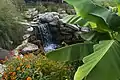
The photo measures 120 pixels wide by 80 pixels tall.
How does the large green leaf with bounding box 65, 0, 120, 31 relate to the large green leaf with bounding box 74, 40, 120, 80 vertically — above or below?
above

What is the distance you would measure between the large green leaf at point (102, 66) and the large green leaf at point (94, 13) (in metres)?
0.48

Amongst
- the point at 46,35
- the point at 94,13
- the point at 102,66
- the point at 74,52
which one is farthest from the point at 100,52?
the point at 46,35

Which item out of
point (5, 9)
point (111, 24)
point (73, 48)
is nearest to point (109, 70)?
point (111, 24)

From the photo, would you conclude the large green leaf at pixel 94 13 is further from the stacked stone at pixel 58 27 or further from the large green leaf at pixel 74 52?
the stacked stone at pixel 58 27

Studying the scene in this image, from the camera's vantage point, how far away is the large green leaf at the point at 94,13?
3.43m

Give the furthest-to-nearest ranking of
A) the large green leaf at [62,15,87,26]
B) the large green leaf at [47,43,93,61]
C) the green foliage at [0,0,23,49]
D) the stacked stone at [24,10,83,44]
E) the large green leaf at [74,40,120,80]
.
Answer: the stacked stone at [24,10,83,44] < the green foliage at [0,0,23,49] < the large green leaf at [62,15,87,26] < the large green leaf at [47,43,93,61] < the large green leaf at [74,40,120,80]

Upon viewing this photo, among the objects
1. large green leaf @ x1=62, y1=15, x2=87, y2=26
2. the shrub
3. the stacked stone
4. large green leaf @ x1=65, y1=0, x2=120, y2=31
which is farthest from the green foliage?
large green leaf @ x1=65, y1=0, x2=120, y2=31

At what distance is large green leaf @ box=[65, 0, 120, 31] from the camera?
3432 millimetres

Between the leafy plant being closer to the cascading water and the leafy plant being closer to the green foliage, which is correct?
the green foliage

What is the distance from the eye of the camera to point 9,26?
10734 millimetres

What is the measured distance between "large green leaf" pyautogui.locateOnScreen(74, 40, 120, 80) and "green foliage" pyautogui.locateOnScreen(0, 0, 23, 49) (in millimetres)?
7698

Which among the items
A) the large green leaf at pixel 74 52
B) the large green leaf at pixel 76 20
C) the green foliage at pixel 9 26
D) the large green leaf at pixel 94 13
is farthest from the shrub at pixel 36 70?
the green foliage at pixel 9 26

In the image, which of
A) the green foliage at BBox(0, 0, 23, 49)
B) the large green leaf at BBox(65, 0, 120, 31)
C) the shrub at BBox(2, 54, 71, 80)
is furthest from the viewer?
the green foliage at BBox(0, 0, 23, 49)

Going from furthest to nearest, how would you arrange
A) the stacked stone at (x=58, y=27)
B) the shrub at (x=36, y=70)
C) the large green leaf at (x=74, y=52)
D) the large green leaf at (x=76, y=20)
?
1. the stacked stone at (x=58, y=27)
2. the shrub at (x=36, y=70)
3. the large green leaf at (x=76, y=20)
4. the large green leaf at (x=74, y=52)
